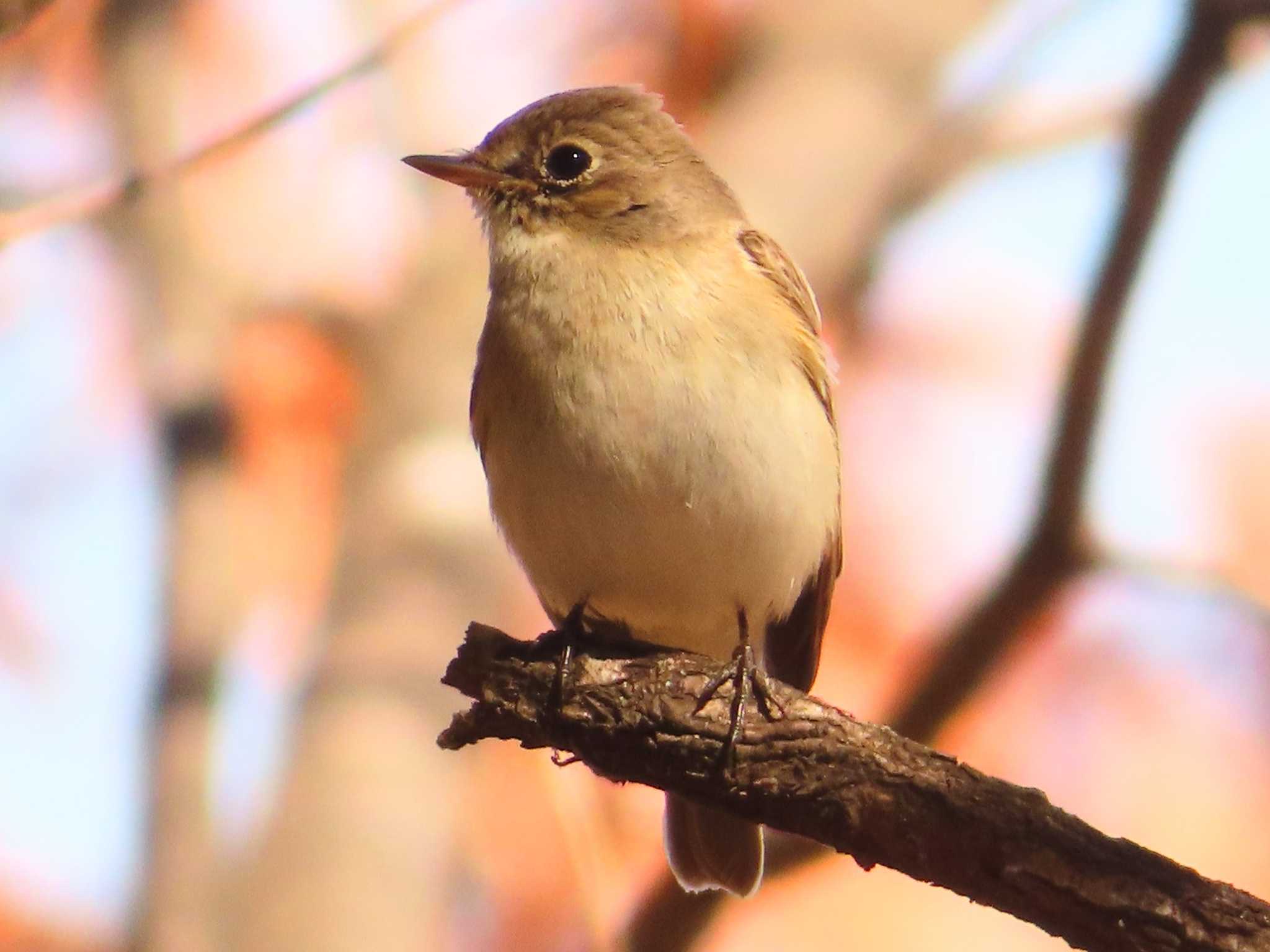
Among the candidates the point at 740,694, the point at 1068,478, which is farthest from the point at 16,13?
the point at 1068,478

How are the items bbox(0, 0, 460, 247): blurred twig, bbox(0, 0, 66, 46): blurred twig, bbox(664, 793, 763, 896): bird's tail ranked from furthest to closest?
bbox(664, 793, 763, 896): bird's tail → bbox(0, 0, 460, 247): blurred twig → bbox(0, 0, 66, 46): blurred twig

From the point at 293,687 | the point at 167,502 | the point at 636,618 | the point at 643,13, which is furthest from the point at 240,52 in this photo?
the point at 636,618

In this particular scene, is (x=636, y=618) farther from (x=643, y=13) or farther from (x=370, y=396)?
(x=643, y=13)

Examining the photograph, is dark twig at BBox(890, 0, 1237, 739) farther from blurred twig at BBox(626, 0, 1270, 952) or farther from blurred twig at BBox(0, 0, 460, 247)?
blurred twig at BBox(0, 0, 460, 247)

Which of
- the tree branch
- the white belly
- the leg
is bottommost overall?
the tree branch

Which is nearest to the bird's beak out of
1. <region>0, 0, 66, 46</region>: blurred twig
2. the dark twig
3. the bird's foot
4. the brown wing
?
the brown wing
